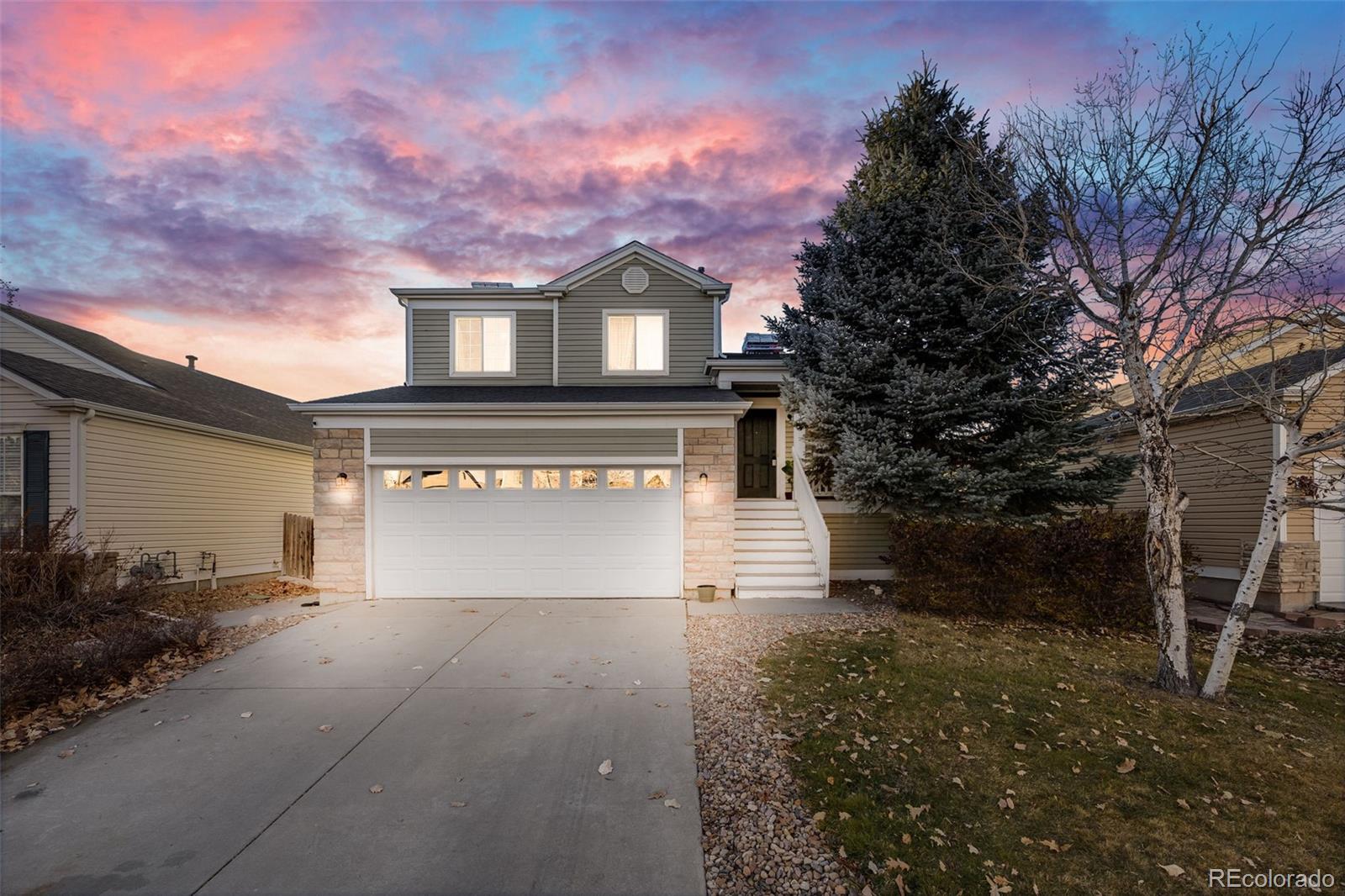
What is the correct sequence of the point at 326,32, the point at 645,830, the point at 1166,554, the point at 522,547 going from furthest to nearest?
the point at 522,547 < the point at 326,32 < the point at 1166,554 < the point at 645,830

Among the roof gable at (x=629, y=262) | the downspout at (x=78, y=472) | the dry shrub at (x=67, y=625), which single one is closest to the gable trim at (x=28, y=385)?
the downspout at (x=78, y=472)

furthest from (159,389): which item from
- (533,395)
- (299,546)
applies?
(533,395)

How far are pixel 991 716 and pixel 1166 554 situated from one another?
8.31 ft

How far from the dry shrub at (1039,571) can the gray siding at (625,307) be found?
19.8 ft

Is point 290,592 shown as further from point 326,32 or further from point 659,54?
point 659,54

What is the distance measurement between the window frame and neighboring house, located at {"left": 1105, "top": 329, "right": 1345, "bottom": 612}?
10710 millimetres

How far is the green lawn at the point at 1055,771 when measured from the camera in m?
2.86

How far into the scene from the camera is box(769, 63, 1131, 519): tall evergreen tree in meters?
8.88

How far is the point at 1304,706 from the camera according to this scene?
16.5 ft

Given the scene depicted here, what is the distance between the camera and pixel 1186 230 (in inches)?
230

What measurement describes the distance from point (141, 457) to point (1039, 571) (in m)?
15.6

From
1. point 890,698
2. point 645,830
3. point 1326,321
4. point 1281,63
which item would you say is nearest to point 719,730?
point 645,830

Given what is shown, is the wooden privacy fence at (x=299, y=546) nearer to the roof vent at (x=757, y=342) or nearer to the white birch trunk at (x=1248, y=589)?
the roof vent at (x=757, y=342)

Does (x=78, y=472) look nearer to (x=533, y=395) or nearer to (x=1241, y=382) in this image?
(x=533, y=395)
